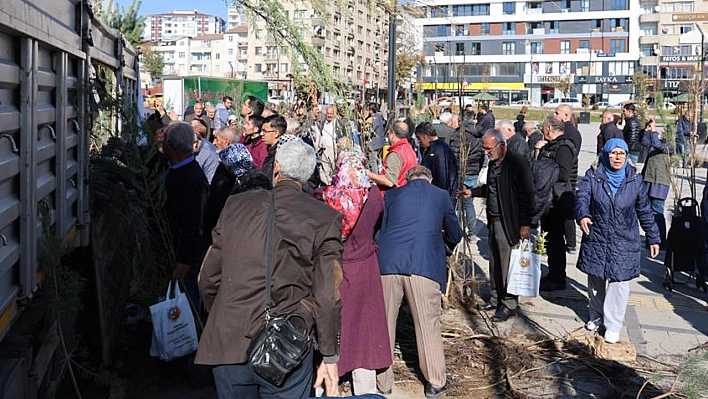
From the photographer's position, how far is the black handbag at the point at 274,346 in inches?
129

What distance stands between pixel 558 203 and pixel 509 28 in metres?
85.8

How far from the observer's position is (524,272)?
6.95 metres

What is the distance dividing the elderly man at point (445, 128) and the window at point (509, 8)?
80761 mm

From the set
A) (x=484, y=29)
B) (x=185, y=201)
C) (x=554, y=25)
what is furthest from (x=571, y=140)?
(x=484, y=29)

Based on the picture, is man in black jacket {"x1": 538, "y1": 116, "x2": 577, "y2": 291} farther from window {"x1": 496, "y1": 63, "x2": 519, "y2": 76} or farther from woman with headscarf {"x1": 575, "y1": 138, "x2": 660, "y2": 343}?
window {"x1": 496, "y1": 63, "x2": 519, "y2": 76}

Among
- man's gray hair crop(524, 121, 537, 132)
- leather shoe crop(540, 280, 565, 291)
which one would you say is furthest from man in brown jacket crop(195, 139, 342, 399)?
man's gray hair crop(524, 121, 537, 132)

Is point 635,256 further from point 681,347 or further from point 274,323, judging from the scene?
point 274,323

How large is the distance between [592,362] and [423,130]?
3830 mm

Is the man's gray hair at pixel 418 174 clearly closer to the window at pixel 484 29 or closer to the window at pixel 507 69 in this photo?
the window at pixel 507 69

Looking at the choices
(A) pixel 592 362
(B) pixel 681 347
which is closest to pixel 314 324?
(A) pixel 592 362

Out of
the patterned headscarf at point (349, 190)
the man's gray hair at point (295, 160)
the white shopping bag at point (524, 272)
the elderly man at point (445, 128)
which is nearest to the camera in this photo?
the man's gray hair at point (295, 160)

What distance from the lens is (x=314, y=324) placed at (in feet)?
11.6

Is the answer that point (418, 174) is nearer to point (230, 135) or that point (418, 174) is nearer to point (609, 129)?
point (230, 135)

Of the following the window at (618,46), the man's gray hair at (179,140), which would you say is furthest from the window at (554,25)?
the man's gray hair at (179,140)
